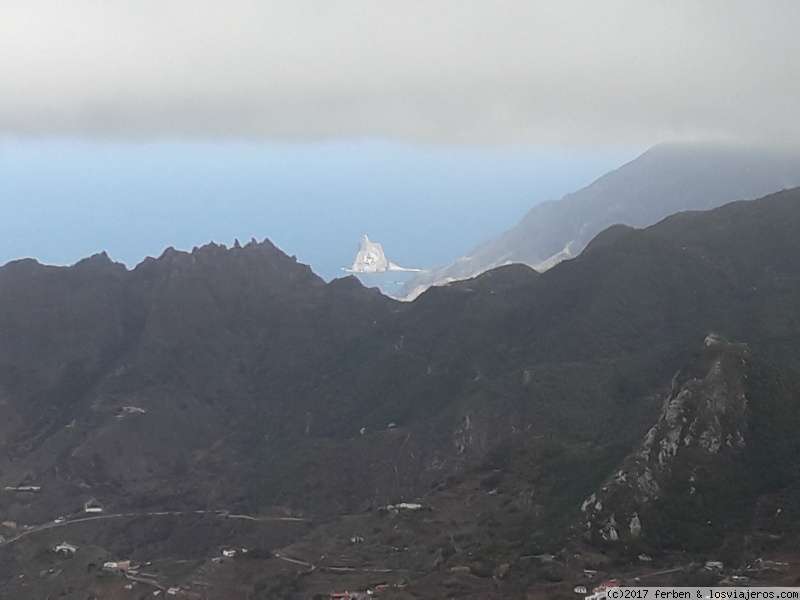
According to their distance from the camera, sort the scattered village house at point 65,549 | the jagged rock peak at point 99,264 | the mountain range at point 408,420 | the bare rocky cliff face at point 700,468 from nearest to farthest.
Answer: the bare rocky cliff face at point 700,468, the mountain range at point 408,420, the scattered village house at point 65,549, the jagged rock peak at point 99,264

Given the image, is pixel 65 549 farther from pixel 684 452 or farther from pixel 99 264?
pixel 99 264

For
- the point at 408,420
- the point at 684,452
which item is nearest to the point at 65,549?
the point at 408,420

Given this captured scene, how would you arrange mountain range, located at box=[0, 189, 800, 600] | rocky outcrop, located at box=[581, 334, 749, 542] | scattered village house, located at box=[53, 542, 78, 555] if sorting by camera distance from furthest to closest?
1. scattered village house, located at box=[53, 542, 78, 555]
2. mountain range, located at box=[0, 189, 800, 600]
3. rocky outcrop, located at box=[581, 334, 749, 542]

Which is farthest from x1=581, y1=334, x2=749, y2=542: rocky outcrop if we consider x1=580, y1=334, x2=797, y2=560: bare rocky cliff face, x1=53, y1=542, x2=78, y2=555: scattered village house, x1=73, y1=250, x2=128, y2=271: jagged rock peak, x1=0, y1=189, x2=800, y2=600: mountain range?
Answer: x1=73, y1=250, x2=128, y2=271: jagged rock peak

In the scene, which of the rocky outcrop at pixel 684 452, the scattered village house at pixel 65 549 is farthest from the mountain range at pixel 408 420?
the scattered village house at pixel 65 549

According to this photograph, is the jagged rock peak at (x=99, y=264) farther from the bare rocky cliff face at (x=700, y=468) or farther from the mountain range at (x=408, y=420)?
the bare rocky cliff face at (x=700, y=468)

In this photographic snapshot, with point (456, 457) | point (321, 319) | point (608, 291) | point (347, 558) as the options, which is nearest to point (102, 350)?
point (321, 319)

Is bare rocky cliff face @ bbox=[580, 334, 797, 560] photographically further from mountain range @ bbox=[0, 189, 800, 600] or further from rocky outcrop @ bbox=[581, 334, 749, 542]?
mountain range @ bbox=[0, 189, 800, 600]

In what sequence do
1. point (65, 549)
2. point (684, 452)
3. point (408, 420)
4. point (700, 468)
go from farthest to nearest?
point (408, 420), point (65, 549), point (684, 452), point (700, 468)

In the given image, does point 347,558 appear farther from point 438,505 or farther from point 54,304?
point 54,304

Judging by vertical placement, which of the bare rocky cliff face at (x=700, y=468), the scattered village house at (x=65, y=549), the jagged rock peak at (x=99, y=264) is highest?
the jagged rock peak at (x=99, y=264)
